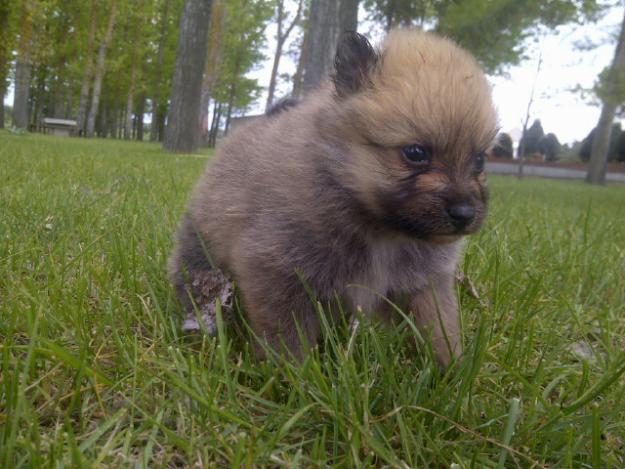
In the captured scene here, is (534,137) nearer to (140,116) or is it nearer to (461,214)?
(140,116)

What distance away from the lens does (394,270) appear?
7.18ft

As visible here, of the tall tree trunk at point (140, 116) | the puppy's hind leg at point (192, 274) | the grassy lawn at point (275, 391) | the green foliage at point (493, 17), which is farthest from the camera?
the tall tree trunk at point (140, 116)

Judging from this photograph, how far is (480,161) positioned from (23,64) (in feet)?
77.6

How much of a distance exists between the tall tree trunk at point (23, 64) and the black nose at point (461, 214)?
1998cm

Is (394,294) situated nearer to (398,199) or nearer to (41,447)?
(398,199)

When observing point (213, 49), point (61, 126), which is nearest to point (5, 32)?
point (61, 126)

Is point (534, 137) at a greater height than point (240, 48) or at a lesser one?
lesser

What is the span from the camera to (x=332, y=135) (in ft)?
7.00

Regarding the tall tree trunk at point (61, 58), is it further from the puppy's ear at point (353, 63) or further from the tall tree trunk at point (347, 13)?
the puppy's ear at point (353, 63)

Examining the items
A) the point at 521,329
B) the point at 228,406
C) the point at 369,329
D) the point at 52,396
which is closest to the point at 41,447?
the point at 52,396

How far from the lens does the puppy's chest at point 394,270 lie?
84.0 inches

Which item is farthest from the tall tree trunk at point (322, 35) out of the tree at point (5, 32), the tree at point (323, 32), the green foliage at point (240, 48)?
the green foliage at point (240, 48)

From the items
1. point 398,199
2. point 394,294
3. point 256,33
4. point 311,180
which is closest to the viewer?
point 398,199

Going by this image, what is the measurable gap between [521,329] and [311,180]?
1024mm
